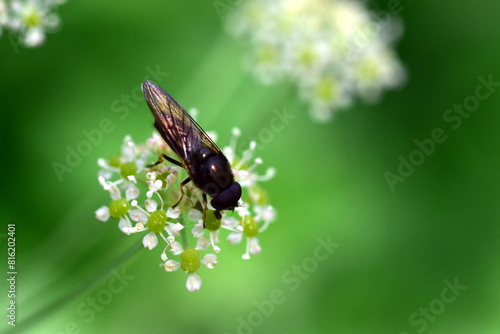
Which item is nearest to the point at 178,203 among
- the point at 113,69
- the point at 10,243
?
the point at 10,243

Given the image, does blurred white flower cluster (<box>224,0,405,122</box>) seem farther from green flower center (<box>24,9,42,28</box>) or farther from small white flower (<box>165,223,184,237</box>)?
small white flower (<box>165,223,184,237</box>)

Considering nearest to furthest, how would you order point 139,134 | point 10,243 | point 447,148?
point 10,243, point 139,134, point 447,148

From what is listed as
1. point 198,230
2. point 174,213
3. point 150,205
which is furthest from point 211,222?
point 150,205

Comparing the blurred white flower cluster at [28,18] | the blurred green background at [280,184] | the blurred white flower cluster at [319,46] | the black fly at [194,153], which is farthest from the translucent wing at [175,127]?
the blurred white flower cluster at [319,46]

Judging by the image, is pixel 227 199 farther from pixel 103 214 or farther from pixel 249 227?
pixel 103 214

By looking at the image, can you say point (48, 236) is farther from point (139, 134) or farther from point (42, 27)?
point (42, 27)

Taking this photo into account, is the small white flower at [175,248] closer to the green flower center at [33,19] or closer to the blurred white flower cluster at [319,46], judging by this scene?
the green flower center at [33,19]
